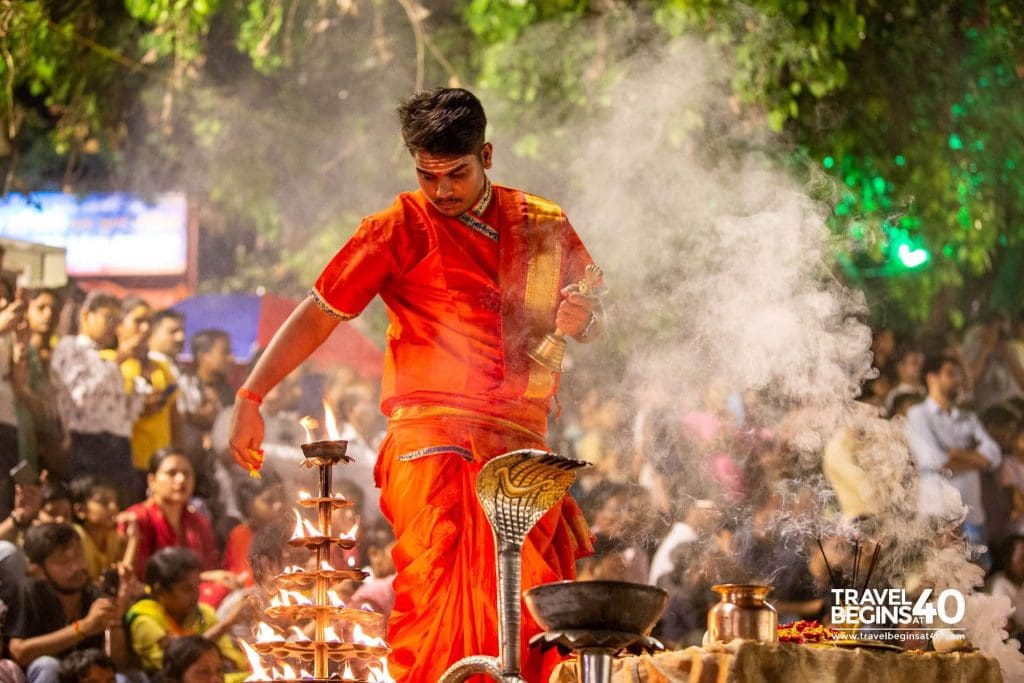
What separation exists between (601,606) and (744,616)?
1133 millimetres

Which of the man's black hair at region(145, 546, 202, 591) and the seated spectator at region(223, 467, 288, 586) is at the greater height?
the seated spectator at region(223, 467, 288, 586)

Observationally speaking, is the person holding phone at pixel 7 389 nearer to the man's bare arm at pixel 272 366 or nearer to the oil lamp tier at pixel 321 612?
the man's bare arm at pixel 272 366

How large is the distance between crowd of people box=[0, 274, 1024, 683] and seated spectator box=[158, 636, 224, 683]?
0.03ft

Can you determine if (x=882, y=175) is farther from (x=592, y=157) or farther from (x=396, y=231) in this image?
(x=396, y=231)

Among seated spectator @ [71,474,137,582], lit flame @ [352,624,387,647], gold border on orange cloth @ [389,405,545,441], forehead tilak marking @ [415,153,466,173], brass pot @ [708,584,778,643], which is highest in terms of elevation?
forehead tilak marking @ [415,153,466,173]

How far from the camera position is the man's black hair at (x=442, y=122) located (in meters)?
3.95

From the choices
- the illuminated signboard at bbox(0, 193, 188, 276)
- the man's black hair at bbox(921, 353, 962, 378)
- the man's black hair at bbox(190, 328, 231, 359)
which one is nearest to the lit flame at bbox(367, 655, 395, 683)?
the man's black hair at bbox(190, 328, 231, 359)

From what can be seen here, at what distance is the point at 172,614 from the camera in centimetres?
773

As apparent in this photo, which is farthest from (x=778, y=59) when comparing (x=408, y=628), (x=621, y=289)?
(x=408, y=628)

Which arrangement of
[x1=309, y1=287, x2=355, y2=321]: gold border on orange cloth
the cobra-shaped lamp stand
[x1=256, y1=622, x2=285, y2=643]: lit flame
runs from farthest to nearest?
[x1=309, y1=287, x2=355, y2=321]: gold border on orange cloth < [x1=256, y1=622, x2=285, y2=643]: lit flame < the cobra-shaped lamp stand

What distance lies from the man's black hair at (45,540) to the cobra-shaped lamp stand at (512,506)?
4.96 metres

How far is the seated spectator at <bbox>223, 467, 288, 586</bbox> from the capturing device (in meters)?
8.27

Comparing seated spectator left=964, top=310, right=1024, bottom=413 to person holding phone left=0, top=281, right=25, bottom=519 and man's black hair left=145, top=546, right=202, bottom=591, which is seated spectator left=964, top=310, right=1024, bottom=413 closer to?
man's black hair left=145, top=546, right=202, bottom=591

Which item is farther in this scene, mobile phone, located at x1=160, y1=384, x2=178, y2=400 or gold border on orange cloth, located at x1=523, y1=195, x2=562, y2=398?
mobile phone, located at x1=160, y1=384, x2=178, y2=400
